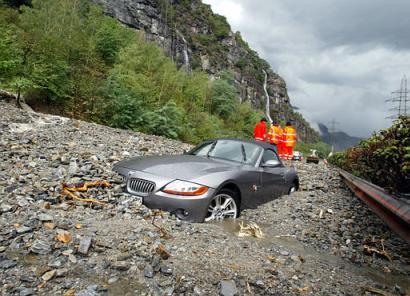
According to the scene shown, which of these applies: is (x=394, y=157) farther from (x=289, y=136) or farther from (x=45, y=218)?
(x=289, y=136)

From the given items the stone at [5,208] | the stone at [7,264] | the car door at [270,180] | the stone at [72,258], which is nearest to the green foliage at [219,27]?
the car door at [270,180]

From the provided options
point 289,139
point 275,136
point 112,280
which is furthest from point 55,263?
point 275,136

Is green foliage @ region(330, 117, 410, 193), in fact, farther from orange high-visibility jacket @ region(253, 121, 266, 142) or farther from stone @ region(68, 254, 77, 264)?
orange high-visibility jacket @ region(253, 121, 266, 142)

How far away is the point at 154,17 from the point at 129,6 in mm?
10156

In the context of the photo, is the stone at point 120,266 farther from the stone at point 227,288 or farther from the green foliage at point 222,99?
the green foliage at point 222,99

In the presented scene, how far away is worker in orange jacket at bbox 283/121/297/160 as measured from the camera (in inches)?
546

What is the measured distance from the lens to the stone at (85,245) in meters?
2.96

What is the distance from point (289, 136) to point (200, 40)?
4085 inches

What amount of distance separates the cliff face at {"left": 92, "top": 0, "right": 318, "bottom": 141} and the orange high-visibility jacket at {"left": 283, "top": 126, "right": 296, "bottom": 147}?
5836 centimetres

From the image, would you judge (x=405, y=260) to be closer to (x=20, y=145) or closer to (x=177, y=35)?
(x=20, y=145)

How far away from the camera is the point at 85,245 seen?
3035 millimetres

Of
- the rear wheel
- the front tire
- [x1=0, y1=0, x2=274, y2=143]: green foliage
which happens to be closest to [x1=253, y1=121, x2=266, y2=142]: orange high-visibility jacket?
[x1=0, y1=0, x2=274, y2=143]: green foliage

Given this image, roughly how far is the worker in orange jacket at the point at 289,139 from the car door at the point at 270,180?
7324mm

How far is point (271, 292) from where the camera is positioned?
9.19 feet
